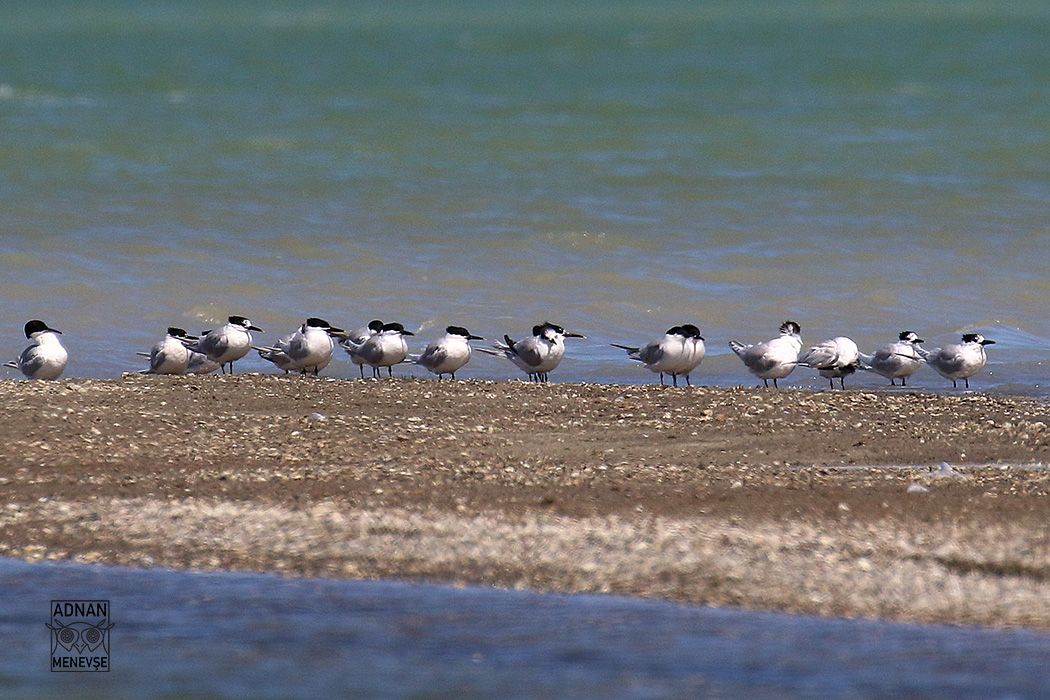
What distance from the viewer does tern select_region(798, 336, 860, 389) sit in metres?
9.06

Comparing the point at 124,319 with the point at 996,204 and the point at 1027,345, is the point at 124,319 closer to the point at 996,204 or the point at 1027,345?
the point at 1027,345

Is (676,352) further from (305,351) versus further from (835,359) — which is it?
(305,351)

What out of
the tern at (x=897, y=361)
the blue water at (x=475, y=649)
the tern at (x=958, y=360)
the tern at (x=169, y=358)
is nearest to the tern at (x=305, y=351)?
the tern at (x=169, y=358)

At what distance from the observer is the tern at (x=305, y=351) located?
945 cm

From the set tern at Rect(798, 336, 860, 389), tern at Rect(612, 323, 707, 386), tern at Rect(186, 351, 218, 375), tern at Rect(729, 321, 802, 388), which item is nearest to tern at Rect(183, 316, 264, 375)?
tern at Rect(186, 351, 218, 375)

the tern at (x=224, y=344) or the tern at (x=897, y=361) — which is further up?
the tern at (x=224, y=344)

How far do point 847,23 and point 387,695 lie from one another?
124 ft

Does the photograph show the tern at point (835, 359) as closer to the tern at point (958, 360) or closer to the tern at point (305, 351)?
the tern at point (958, 360)

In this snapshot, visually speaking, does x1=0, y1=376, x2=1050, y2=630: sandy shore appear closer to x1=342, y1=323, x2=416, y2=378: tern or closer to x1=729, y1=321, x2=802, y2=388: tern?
x1=729, y1=321, x2=802, y2=388: tern

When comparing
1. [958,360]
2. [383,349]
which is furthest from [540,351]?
[958,360]

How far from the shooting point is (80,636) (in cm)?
358

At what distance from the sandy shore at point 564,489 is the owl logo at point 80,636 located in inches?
22.6

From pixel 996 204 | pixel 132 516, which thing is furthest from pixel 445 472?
pixel 996 204

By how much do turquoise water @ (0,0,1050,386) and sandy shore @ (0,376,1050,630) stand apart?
8.16ft
